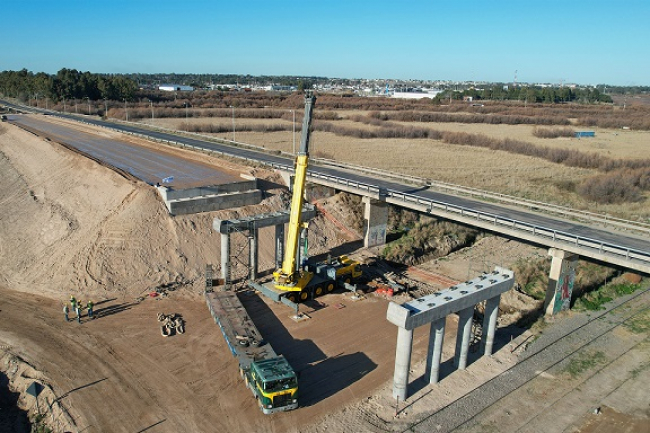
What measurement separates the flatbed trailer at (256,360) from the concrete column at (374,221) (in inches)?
Result: 610

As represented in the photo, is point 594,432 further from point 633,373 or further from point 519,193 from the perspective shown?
point 519,193

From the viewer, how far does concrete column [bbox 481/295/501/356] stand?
2638 cm

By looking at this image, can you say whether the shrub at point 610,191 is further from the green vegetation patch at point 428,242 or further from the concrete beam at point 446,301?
the concrete beam at point 446,301

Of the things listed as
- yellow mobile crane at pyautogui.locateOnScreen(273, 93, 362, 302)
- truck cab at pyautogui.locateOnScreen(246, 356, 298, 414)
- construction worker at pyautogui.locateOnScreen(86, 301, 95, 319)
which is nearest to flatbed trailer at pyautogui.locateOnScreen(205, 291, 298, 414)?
truck cab at pyautogui.locateOnScreen(246, 356, 298, 414)

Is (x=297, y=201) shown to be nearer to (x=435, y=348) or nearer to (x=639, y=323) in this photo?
(x=435, y=348)

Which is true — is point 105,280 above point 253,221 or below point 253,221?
below

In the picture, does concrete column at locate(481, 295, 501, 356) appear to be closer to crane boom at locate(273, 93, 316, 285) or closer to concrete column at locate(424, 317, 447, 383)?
concrete column at locate(424, 317, 447, 383)

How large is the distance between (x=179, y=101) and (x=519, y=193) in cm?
13609

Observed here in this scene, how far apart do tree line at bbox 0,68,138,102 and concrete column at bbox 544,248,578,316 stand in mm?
142493

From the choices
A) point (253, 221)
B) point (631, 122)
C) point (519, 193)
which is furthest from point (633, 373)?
point (631, 122)

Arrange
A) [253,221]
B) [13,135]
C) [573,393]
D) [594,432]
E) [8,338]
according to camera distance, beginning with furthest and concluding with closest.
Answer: [13,135], [253,221], [8,338], [573,393], [594,432]

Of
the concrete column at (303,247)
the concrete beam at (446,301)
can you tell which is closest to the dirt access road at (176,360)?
the concrete column at (303,247)

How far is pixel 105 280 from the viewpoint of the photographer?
117 ft

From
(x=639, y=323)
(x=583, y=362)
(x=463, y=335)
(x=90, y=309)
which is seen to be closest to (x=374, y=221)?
(x=463, y=335)
